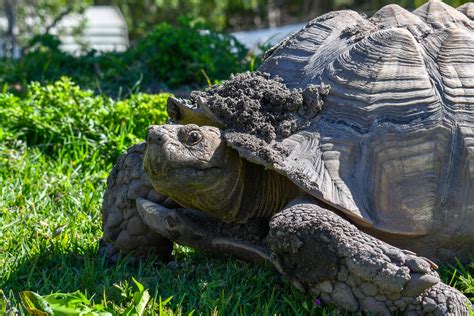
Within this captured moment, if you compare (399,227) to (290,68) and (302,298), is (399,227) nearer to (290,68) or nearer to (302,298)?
(302,298)

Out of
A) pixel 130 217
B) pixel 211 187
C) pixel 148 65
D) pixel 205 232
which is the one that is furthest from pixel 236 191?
pixel 148 65

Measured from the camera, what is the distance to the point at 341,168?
133 inches

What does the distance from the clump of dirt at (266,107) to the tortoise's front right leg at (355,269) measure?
449mm

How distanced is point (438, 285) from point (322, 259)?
0.45 meters

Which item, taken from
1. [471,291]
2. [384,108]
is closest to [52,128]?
[384,108]

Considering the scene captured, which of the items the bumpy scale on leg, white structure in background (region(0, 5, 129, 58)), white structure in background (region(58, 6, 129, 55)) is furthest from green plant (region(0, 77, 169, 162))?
white structure in background (region(58, 6, 129, 55))

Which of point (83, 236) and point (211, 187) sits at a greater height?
point (211, 187)

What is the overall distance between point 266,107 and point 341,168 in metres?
0.45

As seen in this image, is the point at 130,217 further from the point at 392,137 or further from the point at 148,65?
the point at 148,65

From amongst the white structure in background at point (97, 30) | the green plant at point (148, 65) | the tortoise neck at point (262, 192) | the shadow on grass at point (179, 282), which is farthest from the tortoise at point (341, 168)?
the white structure in background at point (97, 30)

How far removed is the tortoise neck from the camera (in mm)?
3605

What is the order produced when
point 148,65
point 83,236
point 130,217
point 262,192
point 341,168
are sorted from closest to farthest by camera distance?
point 341,168 < point 262,192 < point 130,217 < point 83,236 < point 148,65

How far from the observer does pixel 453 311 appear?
10.2 ft

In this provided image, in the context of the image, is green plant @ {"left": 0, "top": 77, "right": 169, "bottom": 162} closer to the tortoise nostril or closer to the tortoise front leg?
the tortoise front leg
